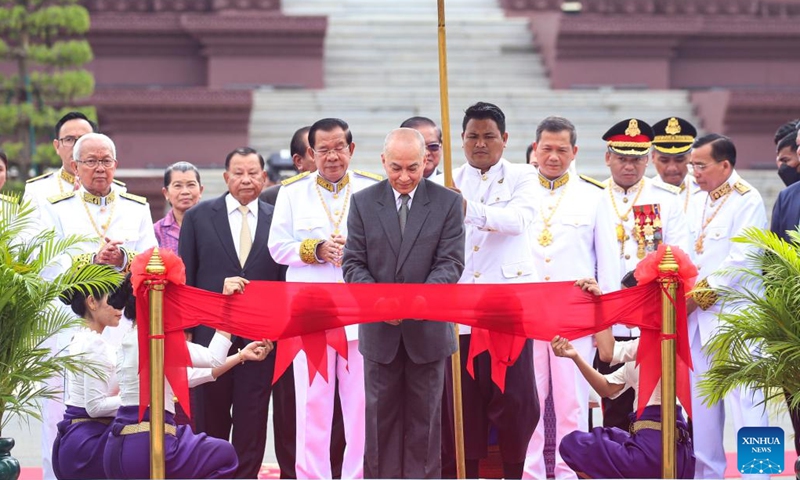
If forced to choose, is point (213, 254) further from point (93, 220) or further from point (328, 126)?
point (328, 126)

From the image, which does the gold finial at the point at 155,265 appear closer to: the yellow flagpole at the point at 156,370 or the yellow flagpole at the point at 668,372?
the yellow flagpole at the point at 156,370

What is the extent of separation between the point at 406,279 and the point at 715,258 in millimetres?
2257

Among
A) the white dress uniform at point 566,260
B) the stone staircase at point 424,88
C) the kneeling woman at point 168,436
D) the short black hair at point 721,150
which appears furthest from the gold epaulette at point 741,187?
the stone staircase at point 424,88

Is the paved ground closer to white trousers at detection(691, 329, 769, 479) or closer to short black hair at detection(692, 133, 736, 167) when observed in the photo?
white trousers at detection(691, 329, 769, 479)

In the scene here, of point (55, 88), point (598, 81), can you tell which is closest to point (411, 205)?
point (55, 88)

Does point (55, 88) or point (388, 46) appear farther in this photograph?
point (388, 46)

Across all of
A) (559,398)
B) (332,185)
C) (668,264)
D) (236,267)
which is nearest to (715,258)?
(559,398)

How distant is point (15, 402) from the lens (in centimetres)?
545

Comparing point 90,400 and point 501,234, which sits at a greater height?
point 501,234

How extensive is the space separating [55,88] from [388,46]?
4.99m

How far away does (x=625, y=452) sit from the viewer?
5688 millimetres

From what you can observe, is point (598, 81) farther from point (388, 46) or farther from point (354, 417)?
point (354, 417)

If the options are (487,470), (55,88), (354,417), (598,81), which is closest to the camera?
(354,417)

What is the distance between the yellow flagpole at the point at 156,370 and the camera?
5445mm
